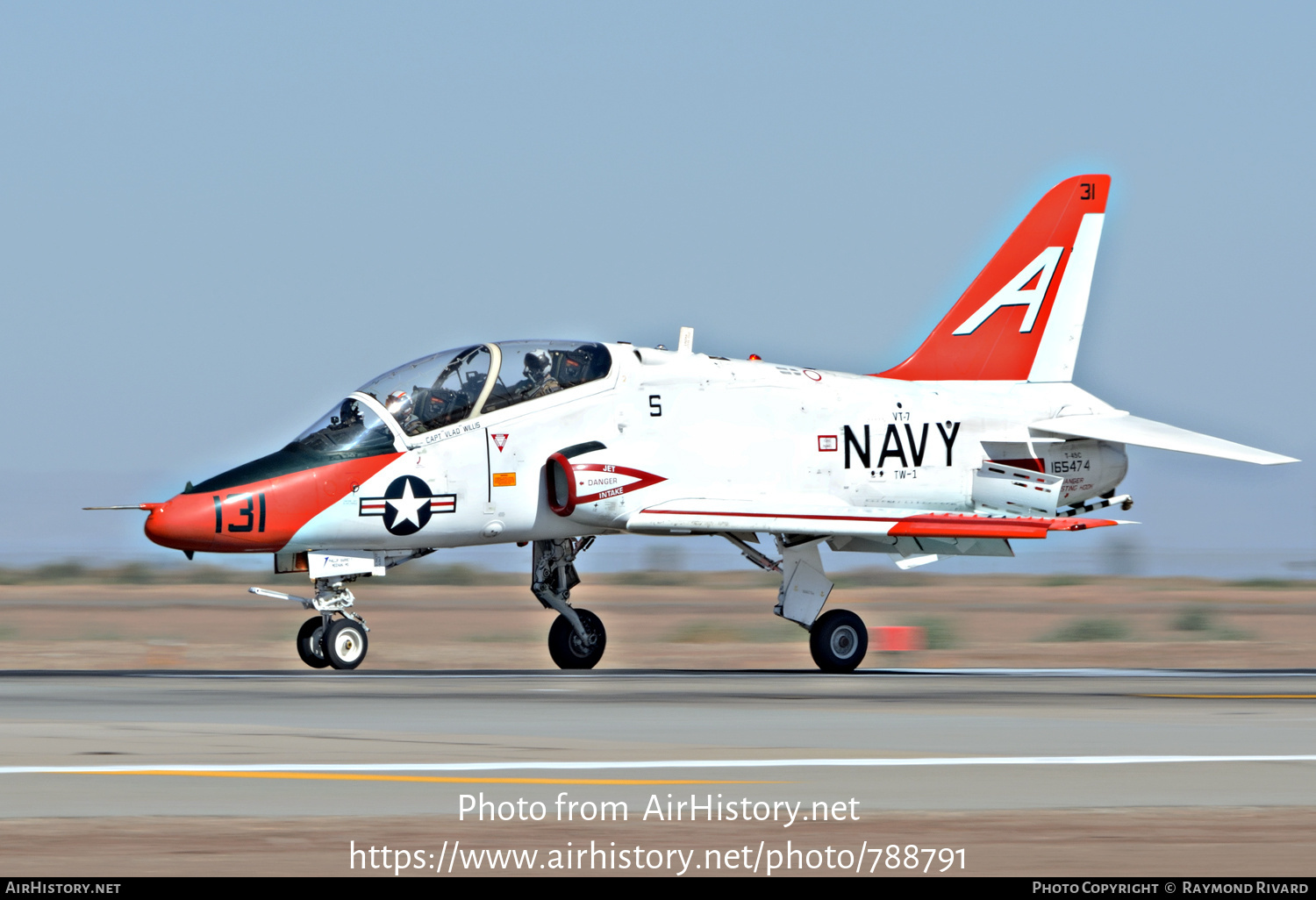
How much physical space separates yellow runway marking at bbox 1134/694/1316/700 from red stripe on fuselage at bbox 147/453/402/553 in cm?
906

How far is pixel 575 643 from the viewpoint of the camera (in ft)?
79.8

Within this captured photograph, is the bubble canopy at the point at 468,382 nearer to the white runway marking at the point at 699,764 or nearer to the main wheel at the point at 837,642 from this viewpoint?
the main wheel at the point at 837,642

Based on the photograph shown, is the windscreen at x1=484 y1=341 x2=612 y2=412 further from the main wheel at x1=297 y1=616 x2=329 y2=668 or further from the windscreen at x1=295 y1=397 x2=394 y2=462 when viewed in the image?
the main wheel at x1=297 y1=616 x2=329 y2=668

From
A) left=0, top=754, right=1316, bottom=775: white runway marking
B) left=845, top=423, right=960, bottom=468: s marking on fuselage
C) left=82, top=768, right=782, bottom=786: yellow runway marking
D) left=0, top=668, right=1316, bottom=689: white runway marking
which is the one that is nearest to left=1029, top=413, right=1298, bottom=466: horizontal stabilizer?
left=845, top=423, right=960, bottom=468: s marking on fuselage

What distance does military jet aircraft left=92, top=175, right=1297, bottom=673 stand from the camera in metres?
21.8

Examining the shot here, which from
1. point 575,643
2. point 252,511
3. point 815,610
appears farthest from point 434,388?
point 815,610

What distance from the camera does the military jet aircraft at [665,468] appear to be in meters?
21.8

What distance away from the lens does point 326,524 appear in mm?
21594

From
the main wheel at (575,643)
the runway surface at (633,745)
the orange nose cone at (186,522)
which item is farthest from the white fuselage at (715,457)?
the runway surface at (633,745)

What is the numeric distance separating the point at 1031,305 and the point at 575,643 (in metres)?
8.02

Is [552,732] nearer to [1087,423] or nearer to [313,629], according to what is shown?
[313,629]
